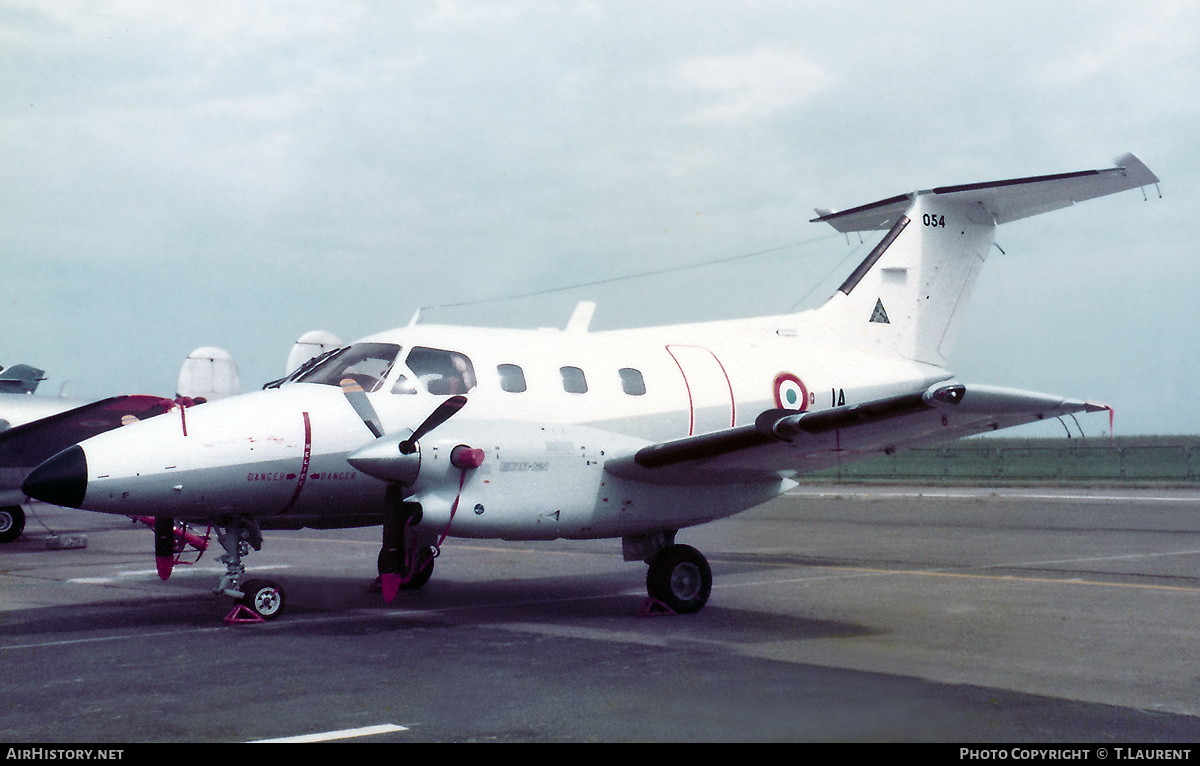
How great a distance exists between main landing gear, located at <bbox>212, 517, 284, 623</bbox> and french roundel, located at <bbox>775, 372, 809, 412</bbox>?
6458 millimetres

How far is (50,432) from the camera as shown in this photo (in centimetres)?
2169

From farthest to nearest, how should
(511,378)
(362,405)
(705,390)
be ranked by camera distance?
(705,390)
(511,378)
(362,405)

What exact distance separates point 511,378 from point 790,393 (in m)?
4.02

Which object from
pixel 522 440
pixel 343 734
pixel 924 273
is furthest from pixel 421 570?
pixel 924 273

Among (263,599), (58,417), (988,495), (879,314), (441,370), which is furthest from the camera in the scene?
(988,495)

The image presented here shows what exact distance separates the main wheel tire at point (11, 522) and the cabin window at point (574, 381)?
16.1 meters

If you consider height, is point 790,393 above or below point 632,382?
below

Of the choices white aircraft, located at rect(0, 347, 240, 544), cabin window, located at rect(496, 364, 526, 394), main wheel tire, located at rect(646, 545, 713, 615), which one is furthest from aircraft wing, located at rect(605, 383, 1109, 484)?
white aircraft, located at rect(0, 347, 240, 544)

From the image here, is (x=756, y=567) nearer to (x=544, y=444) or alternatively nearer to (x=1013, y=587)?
(x=1013, y=587)

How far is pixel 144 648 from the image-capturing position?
30.9ft

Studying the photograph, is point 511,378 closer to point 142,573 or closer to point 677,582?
point 677,582

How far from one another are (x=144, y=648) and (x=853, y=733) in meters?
6.43

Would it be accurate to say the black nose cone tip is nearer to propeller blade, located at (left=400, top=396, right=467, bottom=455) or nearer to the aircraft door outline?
propeller blade, located at (left=400, top=396, right=467, bottom=455)
